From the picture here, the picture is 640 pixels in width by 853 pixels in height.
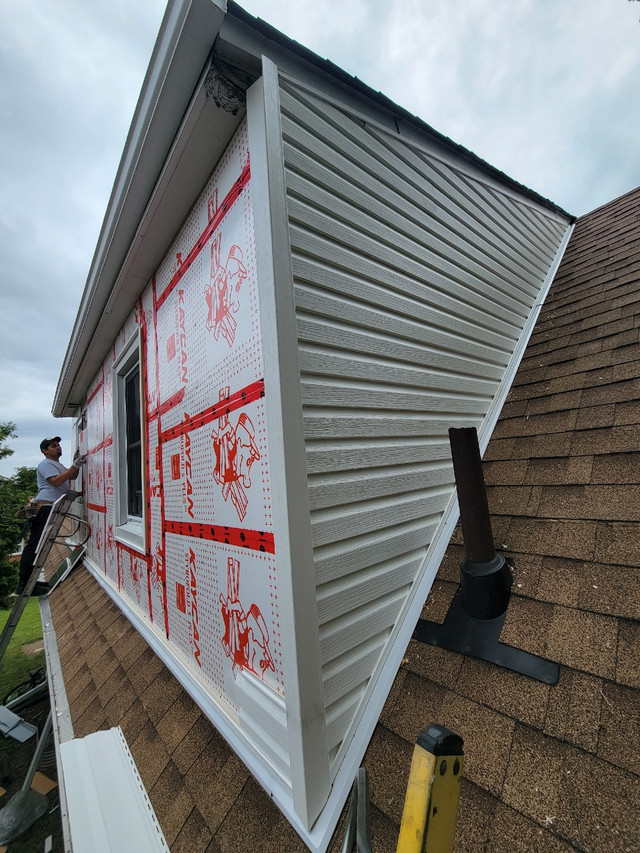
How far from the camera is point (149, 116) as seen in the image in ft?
5.23

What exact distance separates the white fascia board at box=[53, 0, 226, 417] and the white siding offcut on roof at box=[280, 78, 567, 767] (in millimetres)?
337

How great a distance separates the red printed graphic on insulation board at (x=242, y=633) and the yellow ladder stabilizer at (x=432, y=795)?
0.79 meters

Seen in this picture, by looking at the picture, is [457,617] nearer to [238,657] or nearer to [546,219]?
[238,657]

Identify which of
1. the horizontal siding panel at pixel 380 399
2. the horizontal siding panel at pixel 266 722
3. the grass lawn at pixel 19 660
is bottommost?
the grass lawn at pixel 19 660

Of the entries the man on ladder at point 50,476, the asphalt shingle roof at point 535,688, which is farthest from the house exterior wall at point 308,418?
the man on ladder at point 50,476

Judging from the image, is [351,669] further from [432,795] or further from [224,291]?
[224,291]

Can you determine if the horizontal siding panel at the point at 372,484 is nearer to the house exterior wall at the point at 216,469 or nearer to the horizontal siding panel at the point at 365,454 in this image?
the horizontal siding panel at the point at 365,454

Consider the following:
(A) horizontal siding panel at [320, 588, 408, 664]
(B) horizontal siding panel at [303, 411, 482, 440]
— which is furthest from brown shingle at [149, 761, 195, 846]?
(B) horizontal siding panel at [303, 411, 482, 440]

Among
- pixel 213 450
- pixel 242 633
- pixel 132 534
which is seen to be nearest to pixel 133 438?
pixel 132 534

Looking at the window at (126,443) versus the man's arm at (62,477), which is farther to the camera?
the man's arm at (62,477)

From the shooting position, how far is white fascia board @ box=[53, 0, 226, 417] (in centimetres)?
128

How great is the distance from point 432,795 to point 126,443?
396cm

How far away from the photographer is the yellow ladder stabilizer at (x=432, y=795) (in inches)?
23.8

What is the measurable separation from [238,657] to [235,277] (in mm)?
1601
